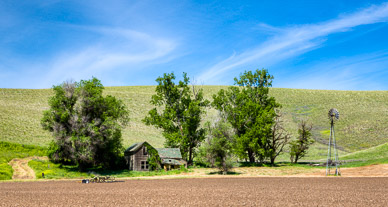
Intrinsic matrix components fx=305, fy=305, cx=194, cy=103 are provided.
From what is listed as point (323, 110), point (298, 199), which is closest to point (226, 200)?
point (298, 199)

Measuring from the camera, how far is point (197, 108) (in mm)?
48375

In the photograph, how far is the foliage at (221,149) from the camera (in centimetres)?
3881

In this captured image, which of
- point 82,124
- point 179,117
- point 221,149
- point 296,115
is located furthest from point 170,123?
point 296,115

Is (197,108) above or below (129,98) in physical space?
below

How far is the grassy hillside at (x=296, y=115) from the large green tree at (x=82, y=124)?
15.8 m

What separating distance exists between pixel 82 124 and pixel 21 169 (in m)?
8.71

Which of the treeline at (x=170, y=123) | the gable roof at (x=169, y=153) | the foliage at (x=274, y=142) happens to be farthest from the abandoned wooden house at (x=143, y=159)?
the foliage at (x=274, y=142)

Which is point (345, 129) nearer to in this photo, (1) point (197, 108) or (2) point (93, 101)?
(1) point (197, 108)

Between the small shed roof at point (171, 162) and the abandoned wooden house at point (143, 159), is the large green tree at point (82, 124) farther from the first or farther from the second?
the small shed roof at point (171, 162)

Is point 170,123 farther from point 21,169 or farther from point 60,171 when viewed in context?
point 21,169

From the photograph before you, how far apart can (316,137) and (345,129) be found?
11.0 m

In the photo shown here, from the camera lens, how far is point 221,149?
1523 inches

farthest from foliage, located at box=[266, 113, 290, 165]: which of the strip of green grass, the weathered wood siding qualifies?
the weathered wood siding

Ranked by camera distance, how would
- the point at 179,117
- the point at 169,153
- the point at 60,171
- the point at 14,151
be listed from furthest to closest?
the point at 179,117
the point at 169,153
the point at 14,151
the point at 60,171
